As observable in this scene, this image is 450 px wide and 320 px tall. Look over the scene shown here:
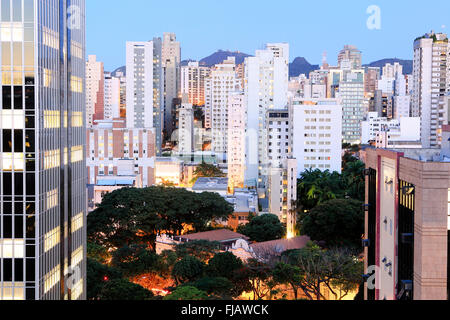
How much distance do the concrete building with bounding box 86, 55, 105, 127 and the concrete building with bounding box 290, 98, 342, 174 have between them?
32023mm

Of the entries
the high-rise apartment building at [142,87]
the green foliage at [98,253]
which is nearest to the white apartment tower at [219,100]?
the high-rise apartment building at [142,87]

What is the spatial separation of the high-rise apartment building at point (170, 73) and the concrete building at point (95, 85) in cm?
655

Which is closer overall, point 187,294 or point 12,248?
point 187,294

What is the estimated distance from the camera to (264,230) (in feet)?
58.5

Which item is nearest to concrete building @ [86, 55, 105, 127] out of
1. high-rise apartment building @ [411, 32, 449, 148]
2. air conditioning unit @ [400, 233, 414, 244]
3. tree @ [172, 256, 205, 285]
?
high-rise apartment building @ [411, 32, 449, 148]

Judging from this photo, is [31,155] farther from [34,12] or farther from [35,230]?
[34,12]

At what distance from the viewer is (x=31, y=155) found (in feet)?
32.8

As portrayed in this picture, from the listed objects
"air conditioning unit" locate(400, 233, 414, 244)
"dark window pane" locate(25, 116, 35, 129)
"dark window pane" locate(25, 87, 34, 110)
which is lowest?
"air conditioning unit" locate(400, 233, 414, 244)

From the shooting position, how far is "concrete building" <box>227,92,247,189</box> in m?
32.8

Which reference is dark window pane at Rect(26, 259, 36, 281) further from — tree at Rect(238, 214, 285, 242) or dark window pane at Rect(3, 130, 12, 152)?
tree at Rect(238, 214, 285, 242)

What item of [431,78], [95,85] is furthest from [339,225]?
[95,85]

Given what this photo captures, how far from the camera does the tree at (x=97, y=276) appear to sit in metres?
11.8

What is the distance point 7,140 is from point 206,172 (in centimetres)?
2718

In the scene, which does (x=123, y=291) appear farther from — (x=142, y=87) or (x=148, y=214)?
(x=142, y=87)
